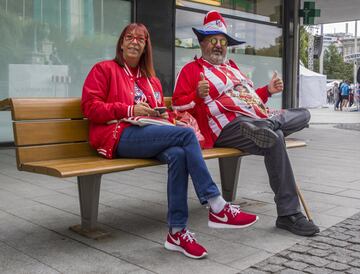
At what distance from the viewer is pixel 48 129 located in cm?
367

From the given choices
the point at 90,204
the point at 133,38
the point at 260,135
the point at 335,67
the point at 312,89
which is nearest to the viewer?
the point at 90,204

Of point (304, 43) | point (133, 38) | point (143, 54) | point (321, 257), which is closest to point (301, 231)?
point (321, 257)

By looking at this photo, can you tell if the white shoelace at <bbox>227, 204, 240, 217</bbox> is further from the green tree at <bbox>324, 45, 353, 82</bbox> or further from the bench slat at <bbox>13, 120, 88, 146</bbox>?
the green tree at <bbox>324, 45, 353, 82</bbox>

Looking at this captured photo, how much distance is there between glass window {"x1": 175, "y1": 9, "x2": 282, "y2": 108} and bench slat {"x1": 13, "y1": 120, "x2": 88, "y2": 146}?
649 cm

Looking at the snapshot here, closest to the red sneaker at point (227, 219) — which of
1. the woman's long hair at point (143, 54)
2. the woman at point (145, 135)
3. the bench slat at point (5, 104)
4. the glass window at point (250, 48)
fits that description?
the woman at point (145, 135)

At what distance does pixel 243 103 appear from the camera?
14.1ft

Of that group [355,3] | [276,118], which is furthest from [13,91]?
[355,3]

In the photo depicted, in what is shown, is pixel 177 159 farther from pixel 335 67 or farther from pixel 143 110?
pixel 335 67

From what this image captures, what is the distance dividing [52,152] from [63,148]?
102 mm

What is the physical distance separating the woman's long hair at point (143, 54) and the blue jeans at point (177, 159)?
1.85 ft

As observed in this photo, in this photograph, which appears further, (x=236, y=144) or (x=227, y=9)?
(x=227, y=9)

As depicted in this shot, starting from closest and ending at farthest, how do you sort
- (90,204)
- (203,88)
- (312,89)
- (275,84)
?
(90,204) < (203,88) < (275,84) < (312,89)

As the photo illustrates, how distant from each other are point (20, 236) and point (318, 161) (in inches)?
199

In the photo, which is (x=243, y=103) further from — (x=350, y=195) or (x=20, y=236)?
(x=20, y=236)
